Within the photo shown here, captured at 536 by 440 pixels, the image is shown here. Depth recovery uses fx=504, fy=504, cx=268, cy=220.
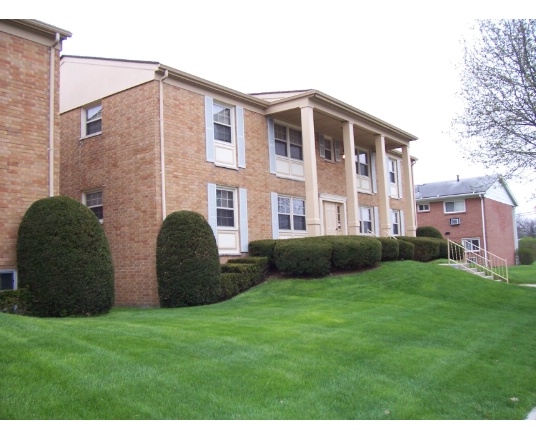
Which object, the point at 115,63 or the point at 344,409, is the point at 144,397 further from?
the point at 115,63

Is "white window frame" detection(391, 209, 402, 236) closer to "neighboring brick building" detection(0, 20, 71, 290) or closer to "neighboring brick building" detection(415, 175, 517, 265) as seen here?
"neighboring brick building" detection(415, 175, 517, 265)

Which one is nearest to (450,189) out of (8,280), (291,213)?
(291,213)

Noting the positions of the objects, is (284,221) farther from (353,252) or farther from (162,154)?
(162,154)

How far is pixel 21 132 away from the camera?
37.3ft

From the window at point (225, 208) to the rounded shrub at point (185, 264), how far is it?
263cm

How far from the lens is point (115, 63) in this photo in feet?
50.3

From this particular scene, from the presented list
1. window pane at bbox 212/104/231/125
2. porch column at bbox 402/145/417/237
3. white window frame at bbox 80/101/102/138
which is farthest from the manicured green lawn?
porch column at bbox 402/145/417/237

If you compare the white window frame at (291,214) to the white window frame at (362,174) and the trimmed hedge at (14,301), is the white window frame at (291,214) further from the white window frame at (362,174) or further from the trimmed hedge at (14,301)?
the trimmed hedge at (14,301)

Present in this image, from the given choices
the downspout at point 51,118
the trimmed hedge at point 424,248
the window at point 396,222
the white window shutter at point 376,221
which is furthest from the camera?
the window at point 396,222

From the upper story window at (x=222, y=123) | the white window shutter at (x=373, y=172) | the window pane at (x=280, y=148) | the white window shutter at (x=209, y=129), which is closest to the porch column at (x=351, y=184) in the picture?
the window pane at (x=280, y=148)

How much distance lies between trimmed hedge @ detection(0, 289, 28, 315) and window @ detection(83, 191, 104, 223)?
17.4ft

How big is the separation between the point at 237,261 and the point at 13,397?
36.5ft

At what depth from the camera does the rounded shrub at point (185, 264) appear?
1265 centimetres

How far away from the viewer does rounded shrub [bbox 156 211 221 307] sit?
41.5 feet
